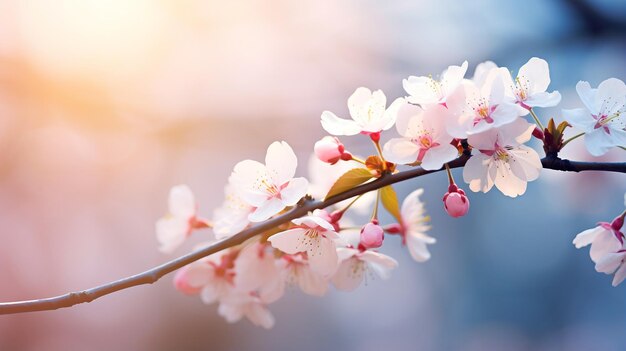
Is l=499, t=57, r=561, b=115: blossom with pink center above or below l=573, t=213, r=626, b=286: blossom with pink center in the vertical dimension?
above

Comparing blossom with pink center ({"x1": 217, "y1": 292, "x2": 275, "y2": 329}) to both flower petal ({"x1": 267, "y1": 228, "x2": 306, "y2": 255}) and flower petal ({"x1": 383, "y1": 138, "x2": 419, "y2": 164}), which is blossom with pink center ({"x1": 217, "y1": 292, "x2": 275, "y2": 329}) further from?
flower petal ({"x1": 383, "y1": 138, "x2": 419, "y2": 164})

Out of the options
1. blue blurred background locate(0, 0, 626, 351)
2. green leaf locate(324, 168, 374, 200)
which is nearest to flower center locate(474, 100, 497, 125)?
green leaf locate(324, 168, 374, 200)

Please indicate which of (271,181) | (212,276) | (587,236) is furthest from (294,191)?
(587,236)

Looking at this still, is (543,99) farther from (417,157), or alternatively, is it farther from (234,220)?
(234,220)

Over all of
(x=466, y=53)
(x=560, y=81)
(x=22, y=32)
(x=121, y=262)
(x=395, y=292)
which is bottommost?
(x=395, y=292)

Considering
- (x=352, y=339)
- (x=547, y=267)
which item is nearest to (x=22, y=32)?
(x=352, y=339)

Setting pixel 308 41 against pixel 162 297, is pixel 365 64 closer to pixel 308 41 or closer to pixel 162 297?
pixel 308 41
